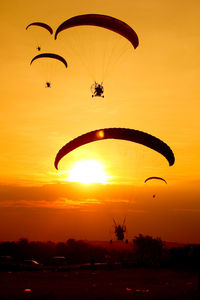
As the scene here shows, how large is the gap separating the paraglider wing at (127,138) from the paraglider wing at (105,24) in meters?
5.82

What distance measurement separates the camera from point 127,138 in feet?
85.3

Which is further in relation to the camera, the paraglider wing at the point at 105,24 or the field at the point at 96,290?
the paraglider wing at the point at 105,24

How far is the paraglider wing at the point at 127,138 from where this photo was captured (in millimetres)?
25094

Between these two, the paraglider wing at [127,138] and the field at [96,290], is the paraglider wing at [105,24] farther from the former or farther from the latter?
the field at [96,290]

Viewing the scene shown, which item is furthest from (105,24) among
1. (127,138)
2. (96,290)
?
(96,290)

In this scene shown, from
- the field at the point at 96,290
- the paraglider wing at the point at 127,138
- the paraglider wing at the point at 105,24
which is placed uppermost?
the paraglider wing at the point at 105,24

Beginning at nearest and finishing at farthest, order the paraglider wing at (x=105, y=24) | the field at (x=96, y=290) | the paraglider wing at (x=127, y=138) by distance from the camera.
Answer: the field at (x=96, y=290), the paraglider wing at (x=105, y=24), the paraglider wing at (x=127, y=138)

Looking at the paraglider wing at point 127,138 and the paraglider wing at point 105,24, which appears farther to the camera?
the paraglider wing at point 127,138

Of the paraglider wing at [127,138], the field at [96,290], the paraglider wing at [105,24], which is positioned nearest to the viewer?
the field at [96,290]

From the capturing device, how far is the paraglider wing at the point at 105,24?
80.4ft

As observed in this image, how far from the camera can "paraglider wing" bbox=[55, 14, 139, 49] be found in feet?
80.4

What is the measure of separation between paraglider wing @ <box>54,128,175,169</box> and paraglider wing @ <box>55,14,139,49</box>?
5816 mm

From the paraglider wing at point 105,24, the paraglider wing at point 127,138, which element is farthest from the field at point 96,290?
the paraglider wing at point 105,24

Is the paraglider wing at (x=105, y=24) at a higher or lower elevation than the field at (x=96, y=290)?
higher
